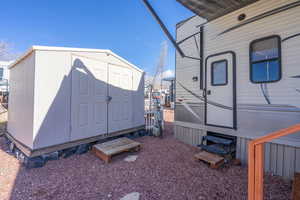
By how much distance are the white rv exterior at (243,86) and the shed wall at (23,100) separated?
3936 millimetres

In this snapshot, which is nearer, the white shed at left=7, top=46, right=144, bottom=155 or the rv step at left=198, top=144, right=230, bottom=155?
the white shed at left=7, top=46, right=144, bottom=155

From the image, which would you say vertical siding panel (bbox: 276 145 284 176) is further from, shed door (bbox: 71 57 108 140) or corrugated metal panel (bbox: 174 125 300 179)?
shed door (bbox: 71 57 108 140)

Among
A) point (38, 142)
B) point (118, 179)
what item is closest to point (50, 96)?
point (38, 142)

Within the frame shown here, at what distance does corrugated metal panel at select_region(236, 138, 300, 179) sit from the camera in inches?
99.3

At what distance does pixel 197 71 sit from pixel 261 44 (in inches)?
61.0

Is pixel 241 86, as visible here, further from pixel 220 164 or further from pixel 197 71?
pixel 220 164

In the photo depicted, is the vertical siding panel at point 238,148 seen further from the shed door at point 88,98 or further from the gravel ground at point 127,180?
the shed door at point 88,98

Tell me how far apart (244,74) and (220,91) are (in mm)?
646

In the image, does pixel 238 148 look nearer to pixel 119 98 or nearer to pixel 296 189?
pixel 296 189

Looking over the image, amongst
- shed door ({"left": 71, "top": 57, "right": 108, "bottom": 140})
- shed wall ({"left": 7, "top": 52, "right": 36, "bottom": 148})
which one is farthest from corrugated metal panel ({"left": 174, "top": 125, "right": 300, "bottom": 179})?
shed wall ({"left": 7, "top": 52, "right": 36, "bottom": 148})

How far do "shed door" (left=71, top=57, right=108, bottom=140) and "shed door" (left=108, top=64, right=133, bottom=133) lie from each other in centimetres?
21

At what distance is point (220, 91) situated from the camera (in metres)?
3.58

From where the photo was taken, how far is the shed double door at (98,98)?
3537 millimetres

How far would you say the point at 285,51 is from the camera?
8.59 ft
